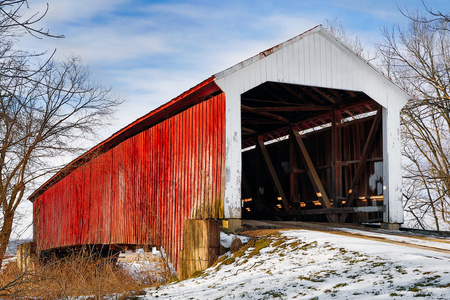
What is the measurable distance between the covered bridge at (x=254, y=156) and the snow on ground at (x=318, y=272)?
1588mm

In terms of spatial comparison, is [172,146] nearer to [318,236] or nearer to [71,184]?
[318,236]

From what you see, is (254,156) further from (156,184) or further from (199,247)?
(199,247)

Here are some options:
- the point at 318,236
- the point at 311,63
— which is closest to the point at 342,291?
the point at 318,236

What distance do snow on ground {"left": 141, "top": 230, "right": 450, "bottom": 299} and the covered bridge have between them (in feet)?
5.21

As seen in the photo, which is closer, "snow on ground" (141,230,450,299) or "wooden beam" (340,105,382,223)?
"snow on ground" (141,230,450,299)

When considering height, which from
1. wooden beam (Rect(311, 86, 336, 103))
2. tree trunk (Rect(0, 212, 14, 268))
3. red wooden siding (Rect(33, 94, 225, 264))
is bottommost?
tree trunk (Rect(0, 212, 14, 268))

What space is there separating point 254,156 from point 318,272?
11952mm

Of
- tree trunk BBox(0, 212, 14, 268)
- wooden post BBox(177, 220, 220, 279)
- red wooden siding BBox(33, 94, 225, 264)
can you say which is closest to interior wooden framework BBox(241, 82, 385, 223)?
red wooden siding BBox(33, 94, 225, 264)

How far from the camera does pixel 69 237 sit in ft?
58.0

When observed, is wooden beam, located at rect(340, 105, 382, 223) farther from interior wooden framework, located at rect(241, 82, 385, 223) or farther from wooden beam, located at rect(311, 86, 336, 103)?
wooden beam, located at rect(311, 86, 336, 103)

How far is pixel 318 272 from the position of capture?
5.45 meters

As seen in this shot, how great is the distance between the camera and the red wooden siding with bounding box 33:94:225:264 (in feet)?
30.0

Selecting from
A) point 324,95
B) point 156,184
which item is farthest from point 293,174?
point 156,184

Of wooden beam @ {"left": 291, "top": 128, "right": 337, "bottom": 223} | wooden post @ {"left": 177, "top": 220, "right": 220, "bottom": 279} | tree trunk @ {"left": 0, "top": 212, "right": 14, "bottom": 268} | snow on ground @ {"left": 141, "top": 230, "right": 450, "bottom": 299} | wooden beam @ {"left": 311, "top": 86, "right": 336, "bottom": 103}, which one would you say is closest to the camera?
snow on ground @ {"left": 141, "top": 230, "right": 450, "bottom": 299}
